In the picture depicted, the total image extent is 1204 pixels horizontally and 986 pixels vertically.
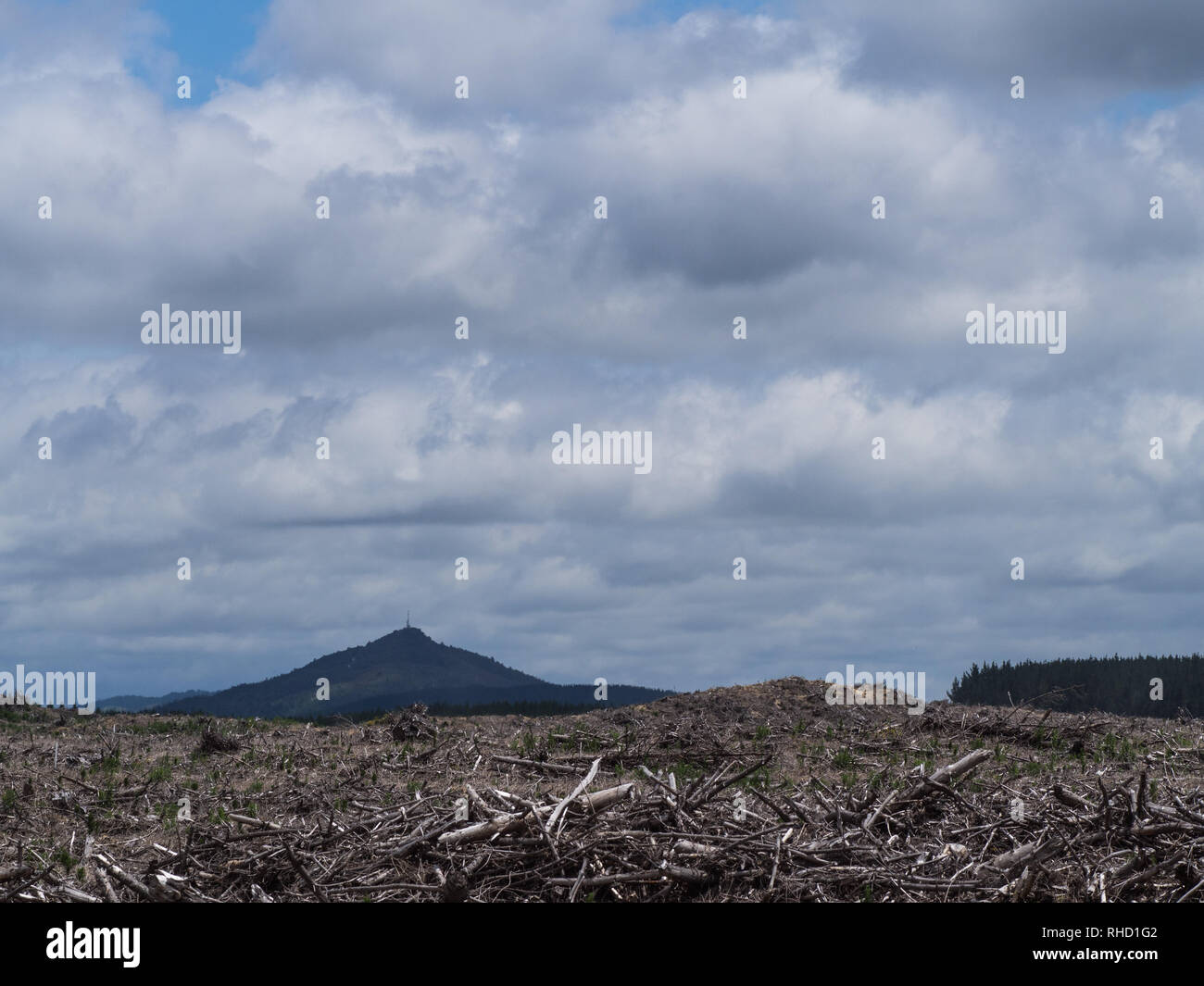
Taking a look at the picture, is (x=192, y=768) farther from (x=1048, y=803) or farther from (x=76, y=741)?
(x=1048, y=803)

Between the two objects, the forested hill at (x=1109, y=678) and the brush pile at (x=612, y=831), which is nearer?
the brush pile at (x=612, y=831)

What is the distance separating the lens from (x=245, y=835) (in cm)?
1276

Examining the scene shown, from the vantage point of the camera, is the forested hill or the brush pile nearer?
the brush pile

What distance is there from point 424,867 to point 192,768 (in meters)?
12.5

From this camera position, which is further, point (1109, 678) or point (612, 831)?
point (1109, 678)

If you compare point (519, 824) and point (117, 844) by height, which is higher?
point (519, 824)

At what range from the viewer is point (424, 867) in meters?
11.9

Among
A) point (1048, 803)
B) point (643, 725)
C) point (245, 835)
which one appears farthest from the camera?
point (643, 725)

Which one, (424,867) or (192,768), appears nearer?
(424,867)
